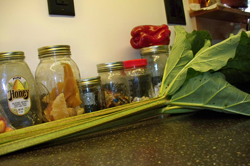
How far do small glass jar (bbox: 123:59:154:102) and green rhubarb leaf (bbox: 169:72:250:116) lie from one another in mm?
198

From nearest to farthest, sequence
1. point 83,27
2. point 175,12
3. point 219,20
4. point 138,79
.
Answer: point 138,79, point 83,27, point 175,12, point 219,20

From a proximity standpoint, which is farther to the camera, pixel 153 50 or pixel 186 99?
pixel 153 50

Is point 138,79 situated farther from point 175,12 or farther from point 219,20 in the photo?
point 219,20

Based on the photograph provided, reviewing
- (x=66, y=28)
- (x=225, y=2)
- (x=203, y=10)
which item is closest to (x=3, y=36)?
(x=66, y=28)

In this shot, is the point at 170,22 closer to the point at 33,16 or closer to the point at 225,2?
the point at 225,2

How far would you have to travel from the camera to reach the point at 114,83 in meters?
0.79

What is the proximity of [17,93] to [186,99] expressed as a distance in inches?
18.0

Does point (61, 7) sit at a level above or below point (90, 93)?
above

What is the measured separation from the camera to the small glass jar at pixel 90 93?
71 cm

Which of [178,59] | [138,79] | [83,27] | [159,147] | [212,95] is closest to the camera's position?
[159,147]

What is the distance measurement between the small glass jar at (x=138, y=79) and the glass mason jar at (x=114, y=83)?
0.02 m

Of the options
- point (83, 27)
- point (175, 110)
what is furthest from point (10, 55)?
point (175, 110)

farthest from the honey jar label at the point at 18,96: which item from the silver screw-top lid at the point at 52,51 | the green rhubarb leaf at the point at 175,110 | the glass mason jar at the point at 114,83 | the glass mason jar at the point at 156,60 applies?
the glass mason jar at the point at 156,60

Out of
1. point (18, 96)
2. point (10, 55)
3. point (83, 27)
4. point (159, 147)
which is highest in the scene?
point (83, 27)
